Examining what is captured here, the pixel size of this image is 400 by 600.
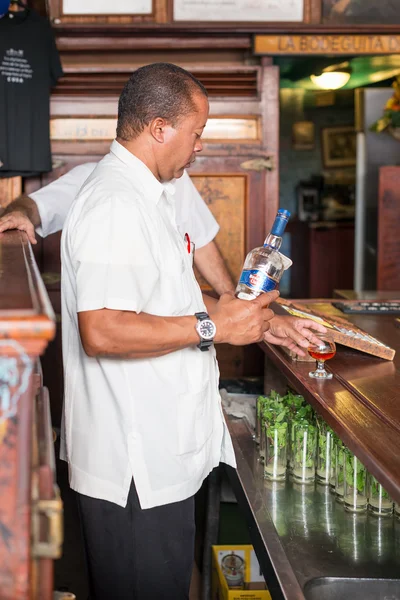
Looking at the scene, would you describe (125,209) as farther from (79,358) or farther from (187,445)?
(187,445)

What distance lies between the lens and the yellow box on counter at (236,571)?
106 inches

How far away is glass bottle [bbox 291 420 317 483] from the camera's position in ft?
7.82

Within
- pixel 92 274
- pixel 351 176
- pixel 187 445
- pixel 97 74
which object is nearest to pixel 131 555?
pixel 187 445

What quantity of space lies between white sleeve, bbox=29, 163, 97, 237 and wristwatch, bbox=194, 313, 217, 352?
127cm

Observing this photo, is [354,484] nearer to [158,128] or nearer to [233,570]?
[233,570]

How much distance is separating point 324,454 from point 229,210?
2.38 metres

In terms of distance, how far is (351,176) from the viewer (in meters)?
9.65

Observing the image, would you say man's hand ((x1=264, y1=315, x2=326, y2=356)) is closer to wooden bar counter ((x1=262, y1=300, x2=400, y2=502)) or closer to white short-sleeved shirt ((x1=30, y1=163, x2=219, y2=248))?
wooden bar counter ((x1=262, y1=300, x2=400, y2=502))

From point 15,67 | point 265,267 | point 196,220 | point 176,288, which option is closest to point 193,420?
point 176,288

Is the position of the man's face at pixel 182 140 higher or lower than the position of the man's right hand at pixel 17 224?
higher

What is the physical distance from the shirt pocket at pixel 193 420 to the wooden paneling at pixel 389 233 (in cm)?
336

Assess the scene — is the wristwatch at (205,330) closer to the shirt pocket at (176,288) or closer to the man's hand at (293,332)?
the shirt pocket at (176,288)

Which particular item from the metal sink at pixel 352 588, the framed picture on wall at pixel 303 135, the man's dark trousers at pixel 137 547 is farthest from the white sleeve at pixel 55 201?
the framed picture on wall at pixel 303 135

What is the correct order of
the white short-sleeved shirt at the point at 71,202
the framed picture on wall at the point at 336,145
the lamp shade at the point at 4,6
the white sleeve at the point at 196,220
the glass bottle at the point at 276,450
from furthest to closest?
the framed picture on wall at the point at 336,145 < the lamp shade at the point at 4,6 < the white sleeve at the point at 196,220 < the white short-sleeved shirt at the point at 71,202 < the glass bottle at the point at 276,450
